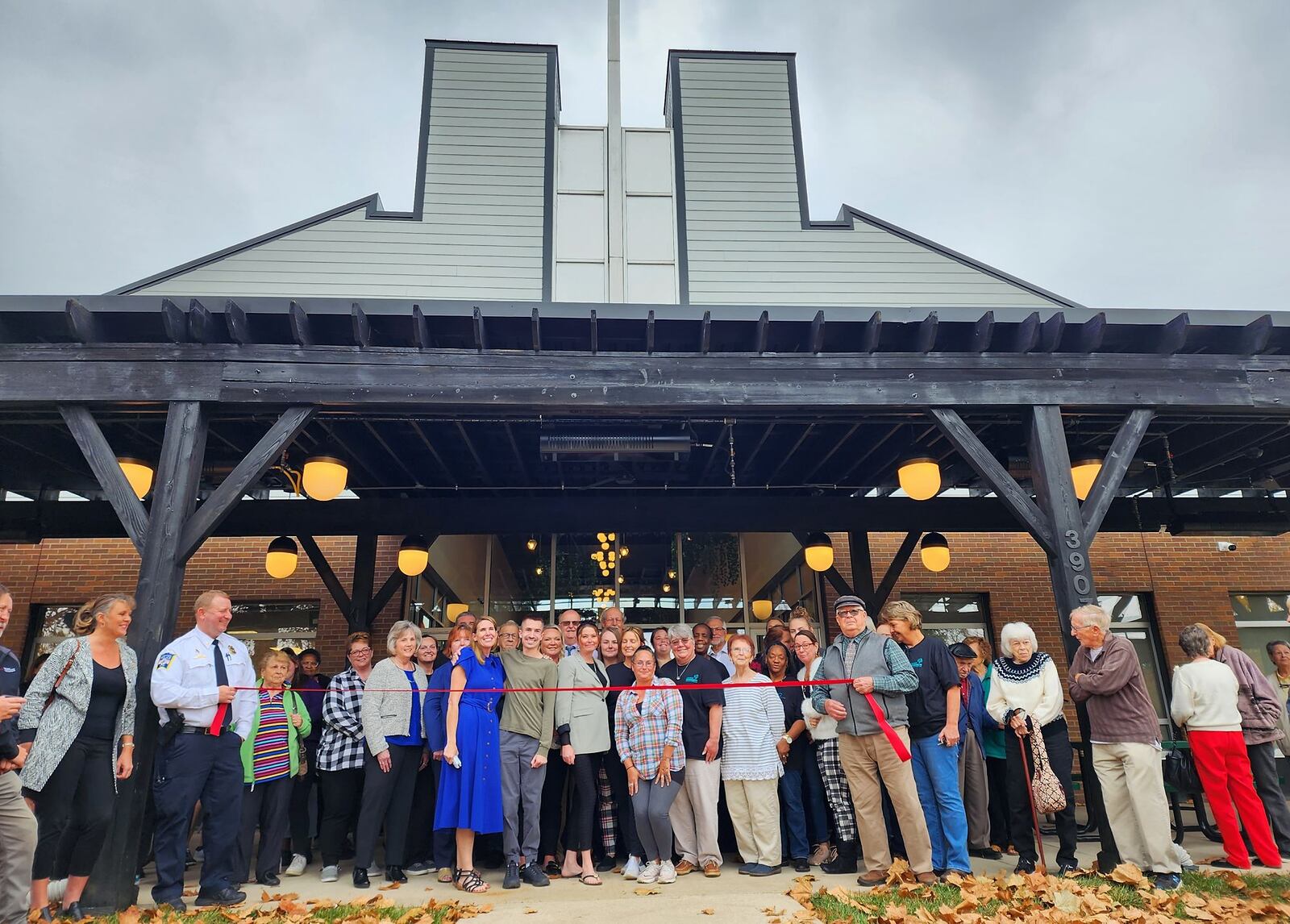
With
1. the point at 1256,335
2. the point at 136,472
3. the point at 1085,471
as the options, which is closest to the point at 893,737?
the point at 1085,471

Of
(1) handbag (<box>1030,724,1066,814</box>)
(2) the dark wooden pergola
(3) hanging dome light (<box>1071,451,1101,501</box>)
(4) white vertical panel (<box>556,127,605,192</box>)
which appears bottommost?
(1) handbag (<box>1030,724,1066,814</box>)

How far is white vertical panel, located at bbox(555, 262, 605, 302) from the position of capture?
7.39 metres

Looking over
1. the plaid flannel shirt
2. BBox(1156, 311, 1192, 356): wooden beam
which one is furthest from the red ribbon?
BBox(1156, 311, 1192, 356): wooden beam

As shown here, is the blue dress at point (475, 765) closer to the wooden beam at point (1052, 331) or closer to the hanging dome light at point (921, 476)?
the hanging dome light at point (921, 476)

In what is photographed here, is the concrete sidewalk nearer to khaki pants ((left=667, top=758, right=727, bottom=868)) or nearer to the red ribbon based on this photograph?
khaki pants ((left=667, top=758, right=727, bottom=868))

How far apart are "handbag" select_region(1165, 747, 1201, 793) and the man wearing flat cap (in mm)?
2640

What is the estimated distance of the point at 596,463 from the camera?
8.27 meters

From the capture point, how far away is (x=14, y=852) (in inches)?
122

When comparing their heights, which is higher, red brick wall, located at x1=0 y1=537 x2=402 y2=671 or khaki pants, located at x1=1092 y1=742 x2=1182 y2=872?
red brick wall, located at x1=0 y1=537 x2=402 y2=671

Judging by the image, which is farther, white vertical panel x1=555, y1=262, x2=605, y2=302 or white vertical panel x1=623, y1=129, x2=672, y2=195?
white vertical panel x1=623, y1=129, x2=672, y2=195

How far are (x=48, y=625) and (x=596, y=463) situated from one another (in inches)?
348

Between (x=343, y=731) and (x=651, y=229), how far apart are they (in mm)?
5559

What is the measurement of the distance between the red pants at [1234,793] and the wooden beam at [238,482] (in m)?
6.41


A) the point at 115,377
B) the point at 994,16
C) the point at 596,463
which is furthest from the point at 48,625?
the point at 994,16
